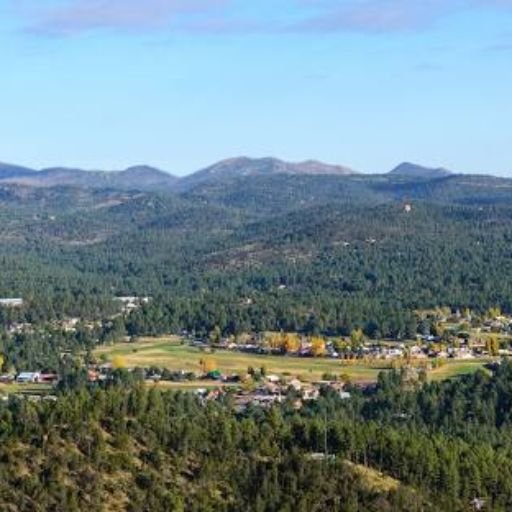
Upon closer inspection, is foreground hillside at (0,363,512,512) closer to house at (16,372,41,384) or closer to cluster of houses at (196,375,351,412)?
cluster of houses at (196,375,351,412)

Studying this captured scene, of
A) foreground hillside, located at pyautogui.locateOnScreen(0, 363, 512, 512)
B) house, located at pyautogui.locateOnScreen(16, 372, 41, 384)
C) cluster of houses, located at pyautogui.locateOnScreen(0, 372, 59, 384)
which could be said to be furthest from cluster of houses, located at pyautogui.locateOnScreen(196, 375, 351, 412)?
foreground hillside, located at pyautogui.locateOnScreen(0, 363, 512, 512)

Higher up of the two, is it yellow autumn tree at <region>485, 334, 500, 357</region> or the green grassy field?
yellow autumn tree at <region>485, 334, 500, 357</region>

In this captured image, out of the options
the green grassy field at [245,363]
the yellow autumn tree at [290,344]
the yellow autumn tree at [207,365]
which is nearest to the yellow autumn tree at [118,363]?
the green grassy field at [245,363]

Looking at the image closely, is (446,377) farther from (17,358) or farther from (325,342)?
(17,358)

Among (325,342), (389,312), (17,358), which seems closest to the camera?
(17,358)

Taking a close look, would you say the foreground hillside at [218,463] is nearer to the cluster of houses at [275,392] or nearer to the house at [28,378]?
the cluster of houses at [275,392]

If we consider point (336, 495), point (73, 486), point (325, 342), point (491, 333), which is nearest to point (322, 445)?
point (336, 495)

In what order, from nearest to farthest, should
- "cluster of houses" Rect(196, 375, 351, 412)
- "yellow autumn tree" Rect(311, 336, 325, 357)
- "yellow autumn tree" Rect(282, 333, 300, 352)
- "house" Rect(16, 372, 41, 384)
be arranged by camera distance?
"cluster of houses" Rect(196, 375, 351, 412) < "house" Rect(16, 372, 41, 384) < "yellow autumn tree" Rect(311, 336, 325, 357) < "yellow autumn tree" Rect(282, 333, 300, 352)
